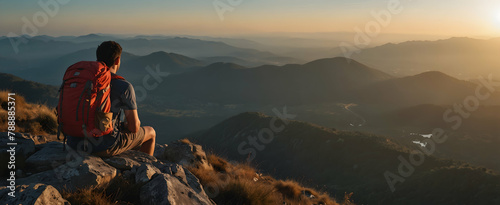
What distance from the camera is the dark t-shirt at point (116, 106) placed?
4016 millimetres

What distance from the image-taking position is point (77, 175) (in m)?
3.75

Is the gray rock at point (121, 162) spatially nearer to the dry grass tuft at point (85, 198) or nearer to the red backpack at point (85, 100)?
the red backpack at point (85, 100)

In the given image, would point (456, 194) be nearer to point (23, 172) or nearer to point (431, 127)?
point (23, 172)

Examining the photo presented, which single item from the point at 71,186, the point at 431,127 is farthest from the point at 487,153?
the point at 71,186

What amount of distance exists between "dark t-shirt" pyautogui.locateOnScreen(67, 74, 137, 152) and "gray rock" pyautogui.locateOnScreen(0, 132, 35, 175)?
837mm

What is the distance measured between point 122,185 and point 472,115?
115971 millimetres

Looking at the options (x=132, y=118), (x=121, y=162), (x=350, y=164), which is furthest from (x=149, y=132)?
(x=350, y=164)

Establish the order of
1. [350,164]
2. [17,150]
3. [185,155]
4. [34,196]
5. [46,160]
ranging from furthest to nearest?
[350,164] < [185,155] < [17,150] < [46,160] < [34,196]

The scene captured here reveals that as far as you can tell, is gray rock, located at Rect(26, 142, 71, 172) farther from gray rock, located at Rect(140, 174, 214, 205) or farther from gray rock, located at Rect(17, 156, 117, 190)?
gray rock, located at Rect(140, 174, 214, 205)

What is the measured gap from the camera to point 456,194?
26.5 m

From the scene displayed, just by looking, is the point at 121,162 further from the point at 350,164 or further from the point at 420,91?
the point at 420,91

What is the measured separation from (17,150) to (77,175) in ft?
5.67

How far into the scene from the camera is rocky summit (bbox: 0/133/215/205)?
313cm

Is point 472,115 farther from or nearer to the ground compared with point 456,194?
farther from the ground
